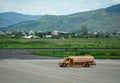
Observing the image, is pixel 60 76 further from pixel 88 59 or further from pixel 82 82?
pixel 88 59

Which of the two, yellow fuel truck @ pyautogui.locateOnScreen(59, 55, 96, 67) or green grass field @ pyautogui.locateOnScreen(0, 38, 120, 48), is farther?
green grass field @ pyautogui.locateOnScreen(0, 38, 120, 48)

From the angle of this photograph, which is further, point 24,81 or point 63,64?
point 63,64

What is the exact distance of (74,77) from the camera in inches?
1444

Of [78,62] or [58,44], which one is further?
[58,44]

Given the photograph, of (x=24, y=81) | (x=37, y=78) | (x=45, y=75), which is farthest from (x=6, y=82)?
(x=45, y=75)

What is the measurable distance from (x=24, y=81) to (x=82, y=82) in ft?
23.1

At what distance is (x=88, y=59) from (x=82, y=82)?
58.3 feet

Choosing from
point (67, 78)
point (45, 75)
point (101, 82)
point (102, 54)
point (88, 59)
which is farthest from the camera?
point (102, 54)

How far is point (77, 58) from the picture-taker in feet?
166

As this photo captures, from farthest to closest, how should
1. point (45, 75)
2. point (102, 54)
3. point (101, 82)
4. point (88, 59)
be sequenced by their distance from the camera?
1. point (102, 54)
2. point (88, 59)
3. point (45, 75)
4. point (101, 82)

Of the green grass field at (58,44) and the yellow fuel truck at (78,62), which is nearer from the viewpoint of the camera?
the yellow fuel truck at (78,62)

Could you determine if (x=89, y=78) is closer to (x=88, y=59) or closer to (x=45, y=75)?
(x=45, y=75)

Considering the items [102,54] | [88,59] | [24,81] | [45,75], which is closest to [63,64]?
[88,59]

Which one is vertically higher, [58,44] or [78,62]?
[58,44]
